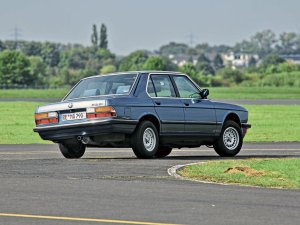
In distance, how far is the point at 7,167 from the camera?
57.4 ft

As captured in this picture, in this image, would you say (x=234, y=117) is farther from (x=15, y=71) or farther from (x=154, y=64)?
(x=154, y=64)

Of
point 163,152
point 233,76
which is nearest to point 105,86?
point 163,152

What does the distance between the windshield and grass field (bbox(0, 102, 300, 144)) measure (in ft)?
27.7

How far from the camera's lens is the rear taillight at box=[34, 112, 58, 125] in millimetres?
19703

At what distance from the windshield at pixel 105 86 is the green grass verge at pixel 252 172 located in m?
2.78

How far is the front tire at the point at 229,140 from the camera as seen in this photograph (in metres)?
21.2

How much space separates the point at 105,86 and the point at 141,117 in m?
1.12

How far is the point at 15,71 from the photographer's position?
584ft

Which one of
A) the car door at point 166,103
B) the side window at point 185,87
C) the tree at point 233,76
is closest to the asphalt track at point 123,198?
the car door at point 166,103

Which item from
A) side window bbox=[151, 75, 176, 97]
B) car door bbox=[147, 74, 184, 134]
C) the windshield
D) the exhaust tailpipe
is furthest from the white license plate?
side window bbox=[151, 75, 176, 97]

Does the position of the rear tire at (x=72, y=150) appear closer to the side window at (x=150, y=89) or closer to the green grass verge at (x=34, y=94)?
the side window at (x=150, y=89)

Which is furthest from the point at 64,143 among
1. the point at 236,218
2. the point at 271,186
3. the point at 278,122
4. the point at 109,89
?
the point at 278,122

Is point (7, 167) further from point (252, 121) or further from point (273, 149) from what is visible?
point (252, 121)

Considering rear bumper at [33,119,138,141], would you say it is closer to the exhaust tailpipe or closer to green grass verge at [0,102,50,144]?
the exhaust tailpipe
